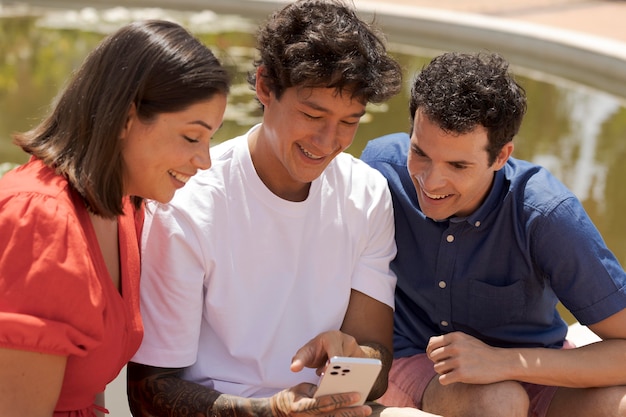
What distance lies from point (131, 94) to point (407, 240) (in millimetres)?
1063

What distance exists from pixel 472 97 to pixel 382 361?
758mm

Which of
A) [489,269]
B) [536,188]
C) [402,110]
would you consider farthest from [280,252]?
[402,110]

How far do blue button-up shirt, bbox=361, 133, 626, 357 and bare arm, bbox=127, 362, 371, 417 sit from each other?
582 mm

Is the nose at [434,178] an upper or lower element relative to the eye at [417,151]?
lower

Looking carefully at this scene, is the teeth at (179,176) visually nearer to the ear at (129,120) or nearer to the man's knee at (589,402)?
the ear at (129,120)

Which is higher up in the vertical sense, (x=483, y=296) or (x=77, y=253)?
(x=77, y=253)

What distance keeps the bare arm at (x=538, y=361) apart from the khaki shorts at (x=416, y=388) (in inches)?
7.6

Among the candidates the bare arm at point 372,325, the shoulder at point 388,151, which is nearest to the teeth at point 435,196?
the shoulder at point 388,151

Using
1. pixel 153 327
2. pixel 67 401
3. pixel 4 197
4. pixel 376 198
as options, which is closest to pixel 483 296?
pixel 376 198

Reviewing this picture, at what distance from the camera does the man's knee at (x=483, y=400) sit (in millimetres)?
2365

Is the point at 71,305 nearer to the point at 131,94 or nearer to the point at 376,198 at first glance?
the point at 131,94

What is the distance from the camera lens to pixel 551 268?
8.17ft


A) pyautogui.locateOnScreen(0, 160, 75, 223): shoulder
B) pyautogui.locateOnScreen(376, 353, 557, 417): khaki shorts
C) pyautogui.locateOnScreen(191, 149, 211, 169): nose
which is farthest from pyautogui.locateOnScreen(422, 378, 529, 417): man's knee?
pyautogui.locateOnScreen(0, 160, 75, 223): shoulder

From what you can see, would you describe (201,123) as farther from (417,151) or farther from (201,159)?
(417,151)
